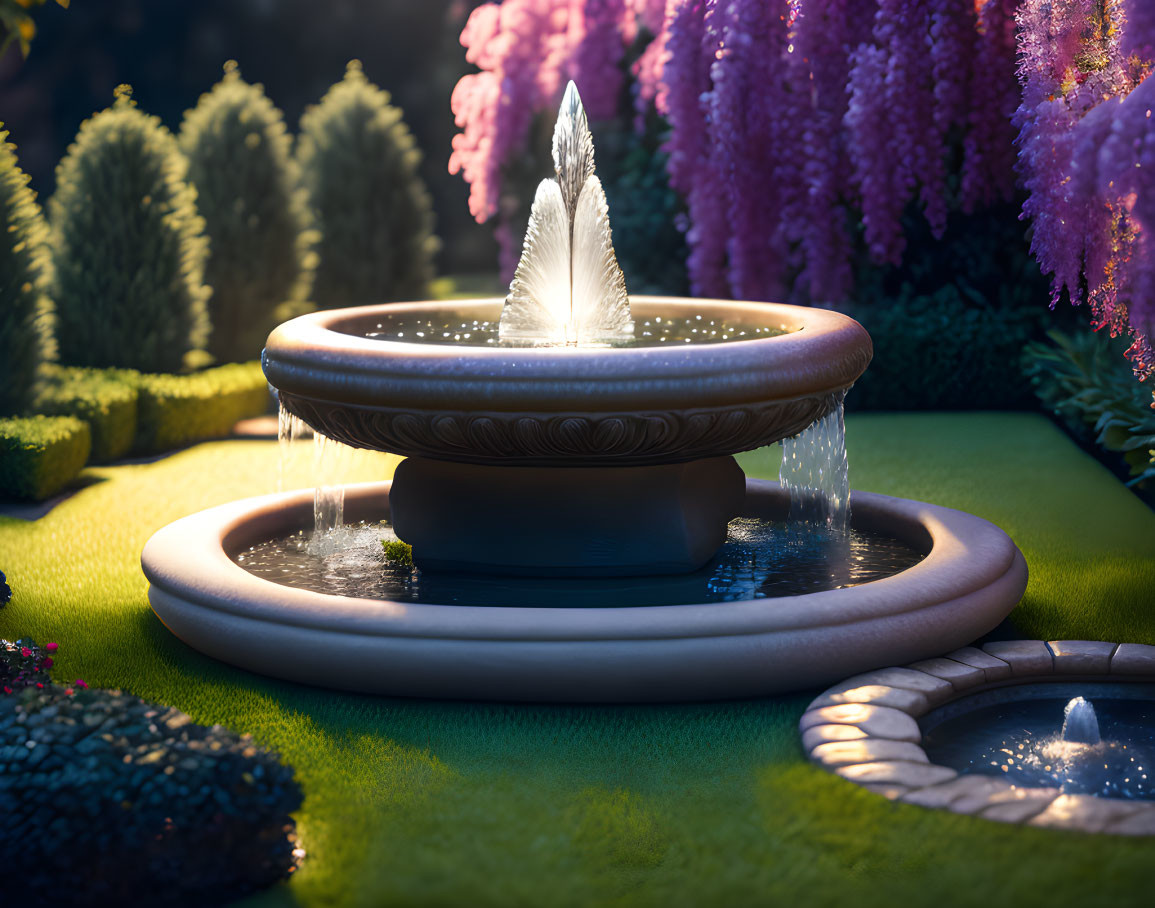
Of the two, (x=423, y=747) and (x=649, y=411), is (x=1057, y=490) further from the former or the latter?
(x=423, y=747)

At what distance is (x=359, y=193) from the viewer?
14.2m

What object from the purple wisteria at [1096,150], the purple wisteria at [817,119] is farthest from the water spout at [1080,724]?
the purple wisteria at [817,119]

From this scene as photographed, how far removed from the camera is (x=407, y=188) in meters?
14.5

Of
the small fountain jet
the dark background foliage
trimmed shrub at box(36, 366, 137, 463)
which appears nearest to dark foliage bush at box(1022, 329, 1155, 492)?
the small fountain jet

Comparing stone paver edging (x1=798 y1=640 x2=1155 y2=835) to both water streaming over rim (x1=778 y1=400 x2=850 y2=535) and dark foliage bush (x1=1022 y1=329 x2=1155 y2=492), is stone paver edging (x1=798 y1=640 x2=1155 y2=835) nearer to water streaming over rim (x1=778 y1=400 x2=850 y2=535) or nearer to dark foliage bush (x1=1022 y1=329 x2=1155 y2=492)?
water streaming over rim (x1=778 y1=400 x2=850 y2=535)

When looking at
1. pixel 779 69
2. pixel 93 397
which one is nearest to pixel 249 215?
pixel 93 397

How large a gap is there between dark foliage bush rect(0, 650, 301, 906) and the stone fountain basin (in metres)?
1.04

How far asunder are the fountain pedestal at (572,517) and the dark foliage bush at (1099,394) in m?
2.66

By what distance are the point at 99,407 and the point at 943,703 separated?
714cm

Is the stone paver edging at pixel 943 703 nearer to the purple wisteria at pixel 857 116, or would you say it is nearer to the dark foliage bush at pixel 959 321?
the purple wisteria at pixel 857 116

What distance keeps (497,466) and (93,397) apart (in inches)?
211

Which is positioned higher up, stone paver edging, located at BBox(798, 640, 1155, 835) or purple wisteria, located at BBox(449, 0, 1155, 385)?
purple wisteria, located at BBox(449, 0, 1155, 385)

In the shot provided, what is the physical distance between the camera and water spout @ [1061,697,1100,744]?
13.2ft

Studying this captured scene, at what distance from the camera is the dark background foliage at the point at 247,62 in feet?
56.9
